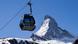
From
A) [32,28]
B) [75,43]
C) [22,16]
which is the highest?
[22,16]

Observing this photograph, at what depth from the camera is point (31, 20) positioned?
15.7 m

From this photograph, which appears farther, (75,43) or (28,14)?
(28,14)

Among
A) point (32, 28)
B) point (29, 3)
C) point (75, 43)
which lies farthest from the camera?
point (29, 3)

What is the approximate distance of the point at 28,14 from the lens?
1647 cm

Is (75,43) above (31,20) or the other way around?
the other way around

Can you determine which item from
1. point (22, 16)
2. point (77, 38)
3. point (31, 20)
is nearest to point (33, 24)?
Result: point (31, 20)

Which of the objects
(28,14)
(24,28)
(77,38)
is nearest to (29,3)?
(28,14)

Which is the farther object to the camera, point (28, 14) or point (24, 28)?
point (28, 14)

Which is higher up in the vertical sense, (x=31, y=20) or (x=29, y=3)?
(x=29, y=3)

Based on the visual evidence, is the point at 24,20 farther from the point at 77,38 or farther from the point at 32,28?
the point at 77,38

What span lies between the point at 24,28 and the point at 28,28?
251mm

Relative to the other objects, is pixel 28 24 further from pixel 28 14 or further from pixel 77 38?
pixel 77 38

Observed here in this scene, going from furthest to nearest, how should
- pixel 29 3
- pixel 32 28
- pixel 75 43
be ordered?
pixel 29 3 → pixel 32 28 → pixel 75 43

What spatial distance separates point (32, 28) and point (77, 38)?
25.7 feet
